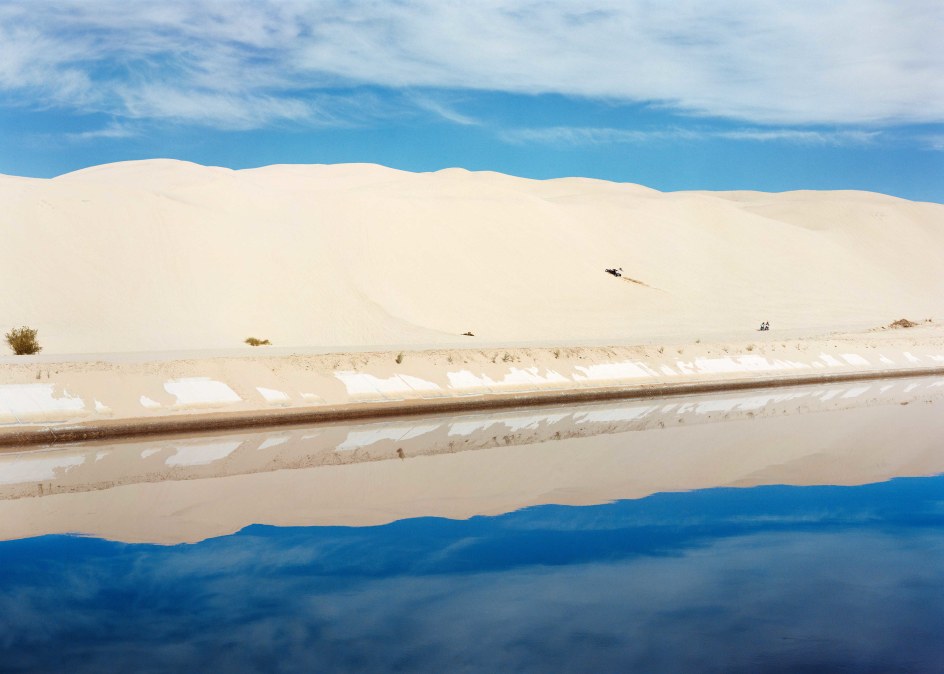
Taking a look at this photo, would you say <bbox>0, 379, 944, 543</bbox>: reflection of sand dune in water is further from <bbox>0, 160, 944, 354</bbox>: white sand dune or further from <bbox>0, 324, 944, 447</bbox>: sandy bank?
<bbox>0, 160, 944, 354</bbox>: white sand dune

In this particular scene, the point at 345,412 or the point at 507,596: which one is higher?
the point at 345,412

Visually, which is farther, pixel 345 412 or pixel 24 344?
pixel 24 344

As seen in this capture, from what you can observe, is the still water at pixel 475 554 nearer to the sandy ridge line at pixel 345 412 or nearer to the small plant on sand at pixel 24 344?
the sandy ridge line at pixel 345 412

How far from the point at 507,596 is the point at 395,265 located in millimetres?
35413

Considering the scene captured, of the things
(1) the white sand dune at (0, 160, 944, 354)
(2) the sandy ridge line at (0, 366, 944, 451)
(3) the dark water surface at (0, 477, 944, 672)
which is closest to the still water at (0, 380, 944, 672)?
(3) the dark water surface at (0, 477, 944, 672)

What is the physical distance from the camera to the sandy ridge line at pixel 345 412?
15.5 m

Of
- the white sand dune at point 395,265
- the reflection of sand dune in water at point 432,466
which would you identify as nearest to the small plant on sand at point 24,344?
the white sand dune at point 395,265

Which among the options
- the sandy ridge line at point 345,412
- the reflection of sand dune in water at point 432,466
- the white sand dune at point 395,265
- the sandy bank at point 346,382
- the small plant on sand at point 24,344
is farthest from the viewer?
the white sand dune at point 395,265

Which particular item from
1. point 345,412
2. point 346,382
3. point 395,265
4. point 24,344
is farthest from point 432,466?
point 395,265

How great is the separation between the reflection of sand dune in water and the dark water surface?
81 centimetres

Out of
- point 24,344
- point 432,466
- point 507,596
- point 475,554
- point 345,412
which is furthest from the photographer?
point 24,344

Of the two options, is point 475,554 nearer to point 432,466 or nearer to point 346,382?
point 432,466

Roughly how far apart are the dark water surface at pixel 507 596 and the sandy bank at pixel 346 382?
6.54 metres

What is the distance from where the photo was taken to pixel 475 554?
9.33 m
